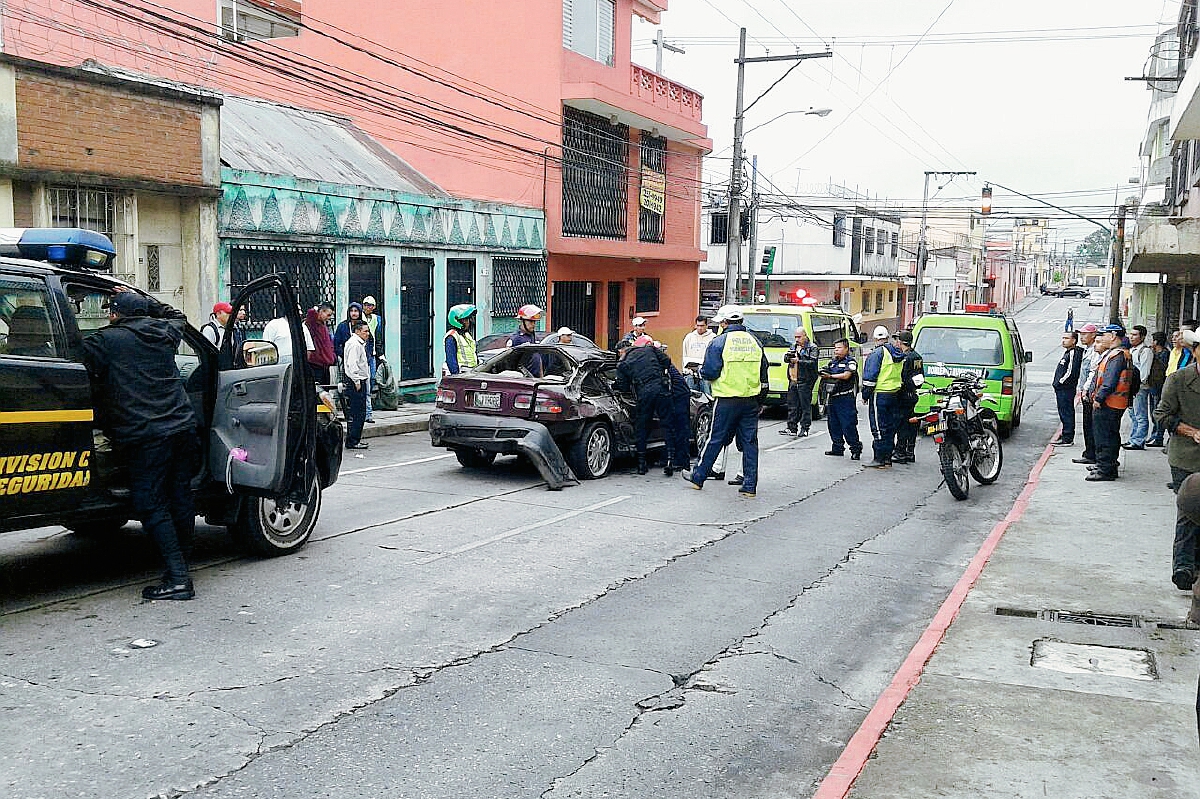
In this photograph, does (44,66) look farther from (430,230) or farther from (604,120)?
(604,120)

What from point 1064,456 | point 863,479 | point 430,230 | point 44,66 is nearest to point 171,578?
point 863,479

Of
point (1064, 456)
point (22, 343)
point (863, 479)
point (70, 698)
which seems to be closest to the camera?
point (70, 698)

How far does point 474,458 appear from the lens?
42.8 feet

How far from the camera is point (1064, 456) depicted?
15.3 m

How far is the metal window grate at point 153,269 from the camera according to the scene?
614 inches

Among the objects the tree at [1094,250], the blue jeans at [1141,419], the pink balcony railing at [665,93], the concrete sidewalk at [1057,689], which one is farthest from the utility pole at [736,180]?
the tree at [1094,250]

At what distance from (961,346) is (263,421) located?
12.8 meters

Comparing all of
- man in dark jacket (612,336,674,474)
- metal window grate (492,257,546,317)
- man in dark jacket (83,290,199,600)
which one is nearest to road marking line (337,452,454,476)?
man in dark jacket (612,336,674,474)

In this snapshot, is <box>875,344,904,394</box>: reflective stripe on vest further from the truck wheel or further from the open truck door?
the open truck door

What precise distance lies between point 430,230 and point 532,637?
15.5m

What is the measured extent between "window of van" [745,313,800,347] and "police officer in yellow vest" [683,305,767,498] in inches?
317

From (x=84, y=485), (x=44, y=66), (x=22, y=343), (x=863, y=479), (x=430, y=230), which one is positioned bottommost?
(x=863, y=479)

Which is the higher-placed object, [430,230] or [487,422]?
[430,230]

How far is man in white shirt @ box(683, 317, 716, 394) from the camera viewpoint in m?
15.5
